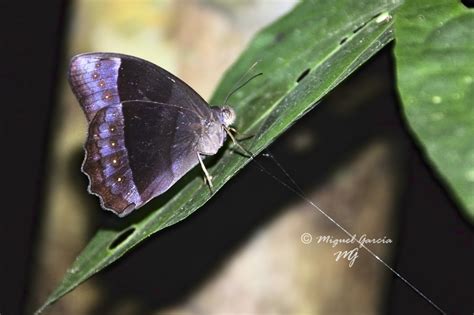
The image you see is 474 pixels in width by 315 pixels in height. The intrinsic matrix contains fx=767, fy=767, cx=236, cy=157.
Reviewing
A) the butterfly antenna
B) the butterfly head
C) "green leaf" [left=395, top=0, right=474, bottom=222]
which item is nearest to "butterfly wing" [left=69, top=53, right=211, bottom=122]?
the butterfly head

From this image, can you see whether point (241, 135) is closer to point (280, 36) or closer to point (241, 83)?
point (241, 83)

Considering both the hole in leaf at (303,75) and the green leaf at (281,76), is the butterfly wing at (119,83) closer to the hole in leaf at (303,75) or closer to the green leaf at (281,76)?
the green leaf at (281,76)

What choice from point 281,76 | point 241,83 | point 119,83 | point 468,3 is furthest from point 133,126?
point 468,3

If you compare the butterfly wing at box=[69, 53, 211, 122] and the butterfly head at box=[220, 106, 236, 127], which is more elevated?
the butterfly wing at box=[69, 53, 211, 122]

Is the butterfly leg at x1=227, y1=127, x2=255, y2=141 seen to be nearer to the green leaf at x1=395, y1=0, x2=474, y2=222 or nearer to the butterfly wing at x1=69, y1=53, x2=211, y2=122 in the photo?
the butterfly wing at x1=69, y1=53, x2=211, y2=122

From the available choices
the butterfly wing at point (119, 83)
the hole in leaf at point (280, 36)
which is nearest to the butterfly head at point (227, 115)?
the butterfly wing at point (119, 83)

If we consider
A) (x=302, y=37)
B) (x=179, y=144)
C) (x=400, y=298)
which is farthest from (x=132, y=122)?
(x=400, y=298)

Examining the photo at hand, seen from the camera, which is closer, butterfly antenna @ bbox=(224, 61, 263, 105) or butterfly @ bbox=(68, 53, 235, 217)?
butterfly antenna @ bbox=(224, 61, 263, 105)
